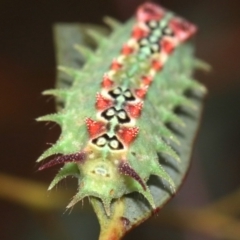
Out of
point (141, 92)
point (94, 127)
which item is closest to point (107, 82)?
point (141, 92)

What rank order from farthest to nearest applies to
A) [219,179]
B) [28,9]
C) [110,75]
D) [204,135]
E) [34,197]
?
[28,9] < [204,135] < [219,179] < [34,197] < [110,75]

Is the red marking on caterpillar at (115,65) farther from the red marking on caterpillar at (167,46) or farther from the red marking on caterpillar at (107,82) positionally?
the red marking on caterpillar at (167,46)

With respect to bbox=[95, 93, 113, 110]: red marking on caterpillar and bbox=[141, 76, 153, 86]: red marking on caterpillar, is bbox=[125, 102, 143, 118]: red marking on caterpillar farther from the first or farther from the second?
bbox=[141, 76, 153, 86]: red marking on caterpillar

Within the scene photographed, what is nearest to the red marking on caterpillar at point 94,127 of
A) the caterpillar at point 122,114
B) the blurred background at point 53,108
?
the caterpillar at point 122,114

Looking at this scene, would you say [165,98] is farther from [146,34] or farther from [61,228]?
[61,228]

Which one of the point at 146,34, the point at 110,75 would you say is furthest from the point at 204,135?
the point at 110,75

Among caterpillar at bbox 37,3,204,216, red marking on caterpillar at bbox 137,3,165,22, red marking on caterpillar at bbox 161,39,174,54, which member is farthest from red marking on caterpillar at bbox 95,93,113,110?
red marking on caterpillar at bbox 137,3,165,22

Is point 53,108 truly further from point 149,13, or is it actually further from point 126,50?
point 149,13
